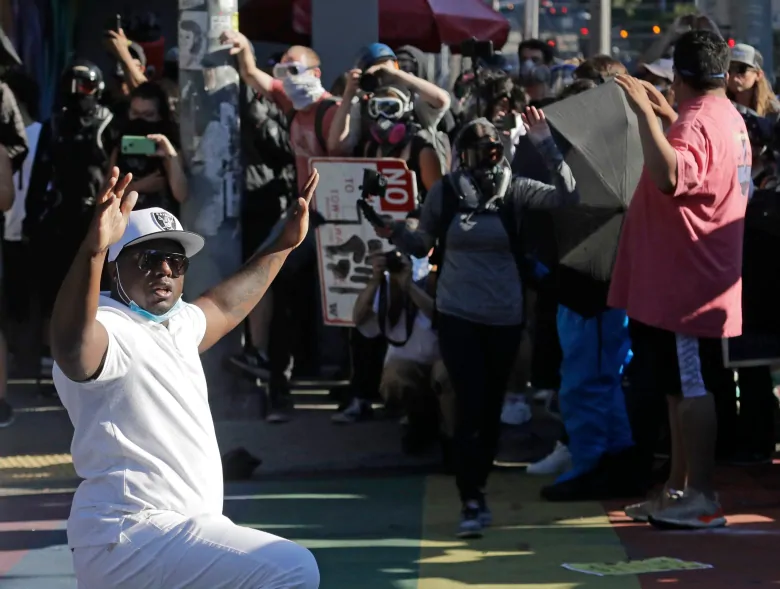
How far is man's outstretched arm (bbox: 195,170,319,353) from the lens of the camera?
16.5ft

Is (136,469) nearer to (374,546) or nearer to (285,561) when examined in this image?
(285,561)

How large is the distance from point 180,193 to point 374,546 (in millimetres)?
3318

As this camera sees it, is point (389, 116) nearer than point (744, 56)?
Yes

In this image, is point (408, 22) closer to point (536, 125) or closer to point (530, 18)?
point (536, 125)

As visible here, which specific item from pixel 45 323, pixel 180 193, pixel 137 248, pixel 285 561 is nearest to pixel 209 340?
pixel 137 248

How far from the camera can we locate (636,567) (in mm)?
6719

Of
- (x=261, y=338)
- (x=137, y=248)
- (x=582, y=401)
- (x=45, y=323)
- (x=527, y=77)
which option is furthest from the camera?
(x=527, y=77)

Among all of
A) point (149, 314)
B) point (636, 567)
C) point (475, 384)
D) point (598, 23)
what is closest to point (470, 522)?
point (475, 384)

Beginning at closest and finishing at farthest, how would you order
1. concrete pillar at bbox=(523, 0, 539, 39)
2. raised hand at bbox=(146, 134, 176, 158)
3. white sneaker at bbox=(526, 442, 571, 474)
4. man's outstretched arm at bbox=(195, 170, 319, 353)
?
man's outstretched arm at bbox=(195, 170, 319, 353), white sneaker at bbox=(526, 442, 571, 474), raised hand at bbox=(146, 134, 176, 158), concrete pillar at bbox=(523, 0, 539, 39)

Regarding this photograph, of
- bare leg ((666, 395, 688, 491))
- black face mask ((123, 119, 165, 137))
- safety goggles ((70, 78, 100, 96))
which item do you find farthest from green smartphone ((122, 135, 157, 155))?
bare leg ((666, 395, 688, 491))

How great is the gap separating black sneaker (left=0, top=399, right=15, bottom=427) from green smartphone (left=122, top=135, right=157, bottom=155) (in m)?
1.71

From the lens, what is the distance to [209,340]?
4.93 m

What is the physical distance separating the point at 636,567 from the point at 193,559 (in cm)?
292

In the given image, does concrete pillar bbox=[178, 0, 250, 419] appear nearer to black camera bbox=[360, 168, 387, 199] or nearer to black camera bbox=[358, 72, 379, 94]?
black camera bbox=[358, 72, 379, 94]
